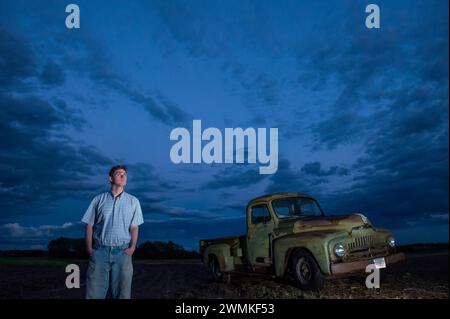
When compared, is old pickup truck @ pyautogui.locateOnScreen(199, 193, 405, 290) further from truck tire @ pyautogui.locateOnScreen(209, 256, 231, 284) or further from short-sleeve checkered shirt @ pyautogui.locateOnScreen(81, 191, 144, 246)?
short-sleeve checkered shirt @ pyautogui.locateOnScreen(81, 191, 144, 246)

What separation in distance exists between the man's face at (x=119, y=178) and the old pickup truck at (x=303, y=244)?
4470 millimetres

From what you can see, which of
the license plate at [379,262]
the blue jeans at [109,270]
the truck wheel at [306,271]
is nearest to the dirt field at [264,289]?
the truck wheel at [306,271]

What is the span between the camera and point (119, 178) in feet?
17.5

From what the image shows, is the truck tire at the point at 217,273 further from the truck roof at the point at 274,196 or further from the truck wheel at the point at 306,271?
the truck wheel at the point at 306,271

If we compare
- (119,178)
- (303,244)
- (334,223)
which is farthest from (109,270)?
(334,223)

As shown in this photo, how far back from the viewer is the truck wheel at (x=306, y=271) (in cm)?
838

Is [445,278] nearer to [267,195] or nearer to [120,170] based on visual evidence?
[267,195]

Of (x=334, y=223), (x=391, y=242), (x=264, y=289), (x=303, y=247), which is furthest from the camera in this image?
(x=264, y=289)

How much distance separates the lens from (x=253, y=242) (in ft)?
34.7

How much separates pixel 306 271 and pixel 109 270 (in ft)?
15.7

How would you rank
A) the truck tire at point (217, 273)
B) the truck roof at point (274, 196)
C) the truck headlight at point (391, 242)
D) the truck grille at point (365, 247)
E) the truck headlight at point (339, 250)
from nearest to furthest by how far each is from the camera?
the truck headlight at point (339, 250)
the truck grille at point (365, 247)
the truck headlight at point (391, 242)
the truck roof at point (274, 196)
the truck tire at point (217, 273)

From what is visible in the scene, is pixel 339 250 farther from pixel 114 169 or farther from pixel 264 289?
pixel 114 169

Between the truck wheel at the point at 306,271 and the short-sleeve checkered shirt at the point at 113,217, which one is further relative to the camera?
the truck wheel at the point at 306,271
